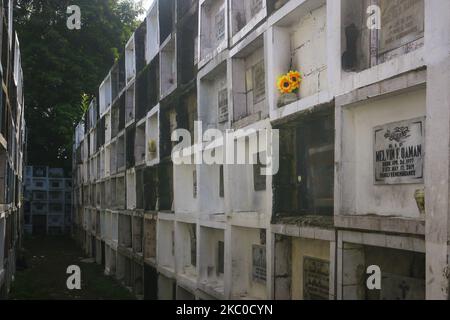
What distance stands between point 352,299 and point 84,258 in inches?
581

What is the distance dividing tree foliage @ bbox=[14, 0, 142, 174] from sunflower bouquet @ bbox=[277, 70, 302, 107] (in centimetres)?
1643

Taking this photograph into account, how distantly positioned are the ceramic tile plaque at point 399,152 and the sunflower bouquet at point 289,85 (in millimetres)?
1286

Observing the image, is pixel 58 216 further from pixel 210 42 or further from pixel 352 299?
pixel 352 299

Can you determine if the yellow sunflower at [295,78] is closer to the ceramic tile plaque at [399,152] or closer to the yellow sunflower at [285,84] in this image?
the yellow sunflower at [285,84]

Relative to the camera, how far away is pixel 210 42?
7.96 m

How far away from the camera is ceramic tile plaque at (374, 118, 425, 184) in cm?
382

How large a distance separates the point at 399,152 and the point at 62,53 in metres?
18.5

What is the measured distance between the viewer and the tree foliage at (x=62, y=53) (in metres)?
20.3

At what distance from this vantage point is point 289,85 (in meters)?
5.35

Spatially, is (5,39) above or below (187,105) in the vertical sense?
above

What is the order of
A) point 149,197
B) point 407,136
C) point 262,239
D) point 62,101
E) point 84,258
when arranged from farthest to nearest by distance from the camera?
point 62,101 < point 84,258 < point 149,197 < point 262,239 < point 407,136

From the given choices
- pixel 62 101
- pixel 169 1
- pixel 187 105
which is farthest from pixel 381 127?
pixel 62 101

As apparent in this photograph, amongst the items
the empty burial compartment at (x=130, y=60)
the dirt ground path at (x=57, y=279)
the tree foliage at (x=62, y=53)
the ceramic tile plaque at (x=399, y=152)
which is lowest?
the dirt ground path at (x=57, y=279)

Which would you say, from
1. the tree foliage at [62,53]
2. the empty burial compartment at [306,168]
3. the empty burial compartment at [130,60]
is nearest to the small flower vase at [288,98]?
the empty burial compartment at [306,168]
